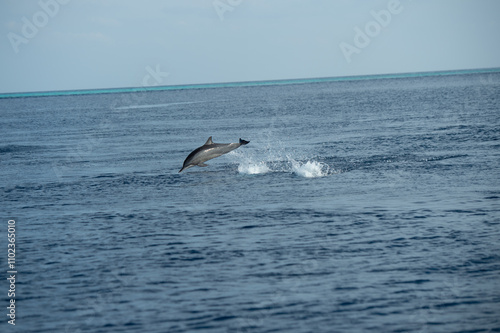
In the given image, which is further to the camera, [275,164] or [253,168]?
[275,164]

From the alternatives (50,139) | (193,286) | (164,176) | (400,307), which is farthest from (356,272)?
(50,139)

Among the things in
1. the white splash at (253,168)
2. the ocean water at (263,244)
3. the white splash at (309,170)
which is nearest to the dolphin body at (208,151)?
the ocean water at (263,244)

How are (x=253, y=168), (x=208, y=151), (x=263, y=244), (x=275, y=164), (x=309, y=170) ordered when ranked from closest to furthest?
(x=263, y=244), (x=208, y=151), (x=309, y=170), (x=253, y=168), (x=275, y=164)

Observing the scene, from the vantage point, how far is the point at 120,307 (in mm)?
14305

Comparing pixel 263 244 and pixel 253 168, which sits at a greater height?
pixel 253 168

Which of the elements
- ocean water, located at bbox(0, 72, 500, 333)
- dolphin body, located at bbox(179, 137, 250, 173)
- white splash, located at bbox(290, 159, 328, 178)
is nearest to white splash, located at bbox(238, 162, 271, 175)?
ocean water, located at bbox(0, 72, 500, 333)

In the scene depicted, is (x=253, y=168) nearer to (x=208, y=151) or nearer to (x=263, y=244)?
(x=208, y=151)

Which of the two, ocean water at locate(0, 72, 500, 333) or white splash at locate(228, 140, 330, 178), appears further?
white splash at locate(228, 140, 330, 178)

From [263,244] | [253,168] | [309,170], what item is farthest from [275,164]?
[263,244]

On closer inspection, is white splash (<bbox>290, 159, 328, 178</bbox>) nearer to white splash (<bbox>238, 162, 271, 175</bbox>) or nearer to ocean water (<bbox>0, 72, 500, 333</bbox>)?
ocean water (<bbox>0, 72, 500, 333</bbox>)

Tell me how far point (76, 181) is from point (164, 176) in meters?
4.18

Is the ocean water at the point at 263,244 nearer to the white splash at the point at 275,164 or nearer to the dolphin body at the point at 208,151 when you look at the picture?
the white splash at the point at 275,164

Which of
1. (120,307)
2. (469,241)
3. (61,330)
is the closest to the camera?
(61,330)

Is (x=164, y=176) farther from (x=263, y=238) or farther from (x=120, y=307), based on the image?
(x=120, y=307)
